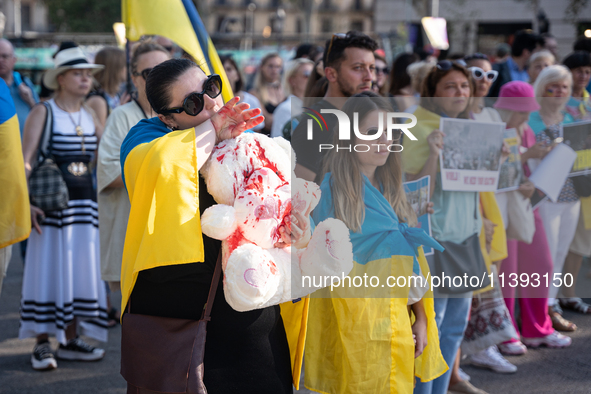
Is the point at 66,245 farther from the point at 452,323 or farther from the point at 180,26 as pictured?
the point at 452,323

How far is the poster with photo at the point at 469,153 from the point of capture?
311 cm

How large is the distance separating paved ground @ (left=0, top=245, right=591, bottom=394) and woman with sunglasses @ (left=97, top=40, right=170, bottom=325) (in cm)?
76

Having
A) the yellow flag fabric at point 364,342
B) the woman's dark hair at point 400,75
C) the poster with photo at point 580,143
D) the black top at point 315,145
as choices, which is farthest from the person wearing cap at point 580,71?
the yellow flag fabric at point 364,342

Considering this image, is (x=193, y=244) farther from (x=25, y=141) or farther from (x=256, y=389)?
(x=25, y=141)

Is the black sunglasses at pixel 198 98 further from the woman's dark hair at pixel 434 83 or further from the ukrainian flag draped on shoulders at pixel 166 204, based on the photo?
the woman's dark hair at pixel 434 83

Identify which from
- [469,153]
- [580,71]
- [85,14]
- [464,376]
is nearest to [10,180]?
[469,153]

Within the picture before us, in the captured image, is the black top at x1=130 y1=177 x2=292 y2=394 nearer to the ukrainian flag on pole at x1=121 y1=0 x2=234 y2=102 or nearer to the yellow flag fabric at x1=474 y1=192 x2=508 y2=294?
the ukrainian flag on pole at x1=121 y1=0 x2=234 y2=102

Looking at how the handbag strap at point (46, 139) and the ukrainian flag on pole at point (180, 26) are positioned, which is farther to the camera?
→ the handbag strap at point (46, 139)

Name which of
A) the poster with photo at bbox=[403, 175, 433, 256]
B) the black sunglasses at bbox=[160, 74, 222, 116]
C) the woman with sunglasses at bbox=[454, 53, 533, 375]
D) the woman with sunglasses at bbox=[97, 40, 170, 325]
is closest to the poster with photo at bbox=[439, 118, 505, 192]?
the poster with photo at bbox=[403, 175, 433, 256]

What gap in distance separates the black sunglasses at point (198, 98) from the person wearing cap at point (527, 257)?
2.23 m

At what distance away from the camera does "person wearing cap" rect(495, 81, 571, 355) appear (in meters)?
3.77

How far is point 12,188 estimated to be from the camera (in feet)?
10.7

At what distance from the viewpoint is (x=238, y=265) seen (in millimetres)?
1805

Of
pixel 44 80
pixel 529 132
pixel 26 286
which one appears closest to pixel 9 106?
pixel 44 80
